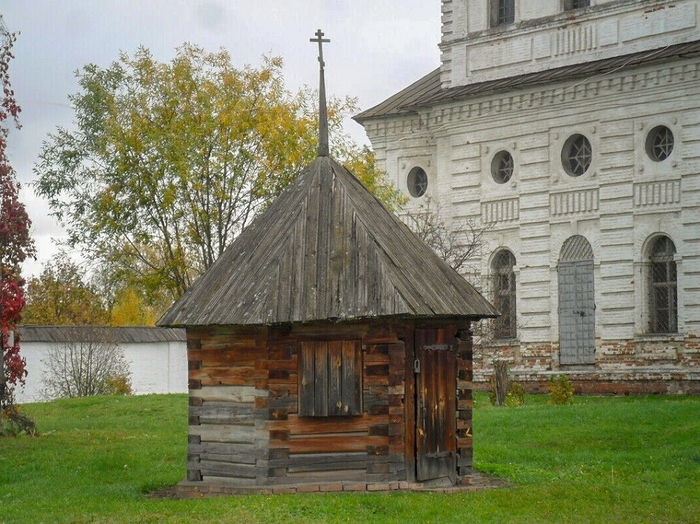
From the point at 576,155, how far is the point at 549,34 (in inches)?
138

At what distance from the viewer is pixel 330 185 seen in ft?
59.4

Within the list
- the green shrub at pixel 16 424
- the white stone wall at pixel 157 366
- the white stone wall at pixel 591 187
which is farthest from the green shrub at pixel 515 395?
the white stone wall at pixel 157 366

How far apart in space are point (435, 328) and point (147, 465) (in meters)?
6.40

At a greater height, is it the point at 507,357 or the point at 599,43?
the point at 599,43

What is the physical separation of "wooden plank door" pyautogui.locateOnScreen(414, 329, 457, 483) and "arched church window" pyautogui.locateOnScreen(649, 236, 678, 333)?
639 inches

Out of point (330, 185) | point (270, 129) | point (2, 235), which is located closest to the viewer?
point (330, 185)

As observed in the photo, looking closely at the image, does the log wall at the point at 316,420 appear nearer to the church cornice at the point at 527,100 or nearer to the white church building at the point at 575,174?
the white church building at the point at 575,174

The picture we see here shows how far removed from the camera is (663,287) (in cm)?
3284

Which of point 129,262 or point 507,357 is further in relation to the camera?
point 507,357

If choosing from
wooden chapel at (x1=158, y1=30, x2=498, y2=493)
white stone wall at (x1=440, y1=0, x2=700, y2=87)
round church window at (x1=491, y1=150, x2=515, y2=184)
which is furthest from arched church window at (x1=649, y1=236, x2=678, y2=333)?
wooden chapel at (x1=158, y1=30, x2=498, y2=493)

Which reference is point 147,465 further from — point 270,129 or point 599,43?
point 599,43

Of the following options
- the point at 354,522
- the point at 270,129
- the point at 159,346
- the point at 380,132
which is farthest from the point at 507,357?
the point at 354,522

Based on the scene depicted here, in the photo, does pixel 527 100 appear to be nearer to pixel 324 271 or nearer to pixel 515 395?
pixel 515 395

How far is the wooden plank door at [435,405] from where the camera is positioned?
17047 mm
